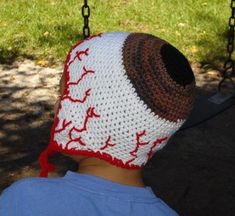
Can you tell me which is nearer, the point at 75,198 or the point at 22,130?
the point at 75,198

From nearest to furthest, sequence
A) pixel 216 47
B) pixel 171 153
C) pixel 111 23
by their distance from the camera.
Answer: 1. pixel 171 153
2. pixel 216 47
3. pixel 111 23

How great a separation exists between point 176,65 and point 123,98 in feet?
0.50

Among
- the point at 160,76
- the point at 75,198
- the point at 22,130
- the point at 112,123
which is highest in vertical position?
the point at 160,76

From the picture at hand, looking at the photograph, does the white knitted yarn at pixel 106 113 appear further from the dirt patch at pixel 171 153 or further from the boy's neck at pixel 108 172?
the dirt patch at pixel 171 153

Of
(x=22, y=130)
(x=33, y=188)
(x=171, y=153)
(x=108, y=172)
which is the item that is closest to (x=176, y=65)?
(x=108, y=172)

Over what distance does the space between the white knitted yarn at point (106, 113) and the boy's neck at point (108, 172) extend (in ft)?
0.07

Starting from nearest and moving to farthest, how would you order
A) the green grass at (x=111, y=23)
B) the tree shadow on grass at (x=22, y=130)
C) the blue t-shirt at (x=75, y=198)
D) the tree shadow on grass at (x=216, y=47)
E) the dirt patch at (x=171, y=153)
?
the blue t-shirt at (x=75, y=198)
the dirt patch at (x=171, y=153)
the tree shadow on grass at (x=22, y=130)
the tree shadow on grass at (x=216, y=47)
the green grass at (x=111, y=23)

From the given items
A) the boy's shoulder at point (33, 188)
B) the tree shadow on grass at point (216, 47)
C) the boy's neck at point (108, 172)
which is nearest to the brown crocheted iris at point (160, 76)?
the boy's neck at point (108, 172)

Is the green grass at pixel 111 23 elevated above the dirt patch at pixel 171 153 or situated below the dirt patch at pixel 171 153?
above

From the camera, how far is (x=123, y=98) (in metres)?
1.40

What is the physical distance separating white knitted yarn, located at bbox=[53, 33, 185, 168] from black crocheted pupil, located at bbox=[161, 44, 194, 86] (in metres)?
0.10

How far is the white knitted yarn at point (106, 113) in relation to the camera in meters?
1.40

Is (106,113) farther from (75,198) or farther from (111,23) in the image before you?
(111,23)

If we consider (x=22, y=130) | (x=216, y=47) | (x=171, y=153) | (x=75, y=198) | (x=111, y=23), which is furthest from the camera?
(x=111, y=23)
